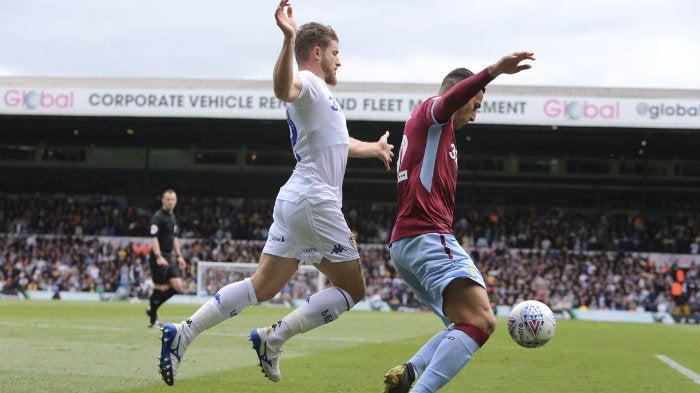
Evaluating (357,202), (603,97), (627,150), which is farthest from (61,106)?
(627,150)

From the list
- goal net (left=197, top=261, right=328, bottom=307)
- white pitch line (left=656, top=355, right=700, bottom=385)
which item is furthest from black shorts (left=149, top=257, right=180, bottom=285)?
goal net (left=197, top=261, right=328, bottom=307)

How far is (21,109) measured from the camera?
30594 mm

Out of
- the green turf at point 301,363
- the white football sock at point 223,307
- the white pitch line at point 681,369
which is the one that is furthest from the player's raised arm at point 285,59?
the white pitch line at point 681,369

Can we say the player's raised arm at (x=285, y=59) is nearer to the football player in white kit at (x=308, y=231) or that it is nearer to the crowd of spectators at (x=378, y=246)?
the football player in white kit at (x=308, y=231)

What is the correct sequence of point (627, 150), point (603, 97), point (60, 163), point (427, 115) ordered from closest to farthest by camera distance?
1. point (427, 115)
2. point (603, 97)
3. point (627, 150)
4. point (60, 163)

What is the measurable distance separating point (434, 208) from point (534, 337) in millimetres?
1248

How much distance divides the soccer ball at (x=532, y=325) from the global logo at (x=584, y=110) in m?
23.9

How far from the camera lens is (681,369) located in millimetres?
9812

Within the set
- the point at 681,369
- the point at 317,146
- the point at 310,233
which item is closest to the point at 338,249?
the point at 310,233

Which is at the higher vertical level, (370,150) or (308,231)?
(370,150)

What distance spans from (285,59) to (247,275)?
78.7ft

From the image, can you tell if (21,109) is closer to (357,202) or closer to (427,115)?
(357,202)

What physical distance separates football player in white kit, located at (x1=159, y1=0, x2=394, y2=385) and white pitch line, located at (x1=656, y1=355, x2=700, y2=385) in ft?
14.3

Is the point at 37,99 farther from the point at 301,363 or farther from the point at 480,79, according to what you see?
the point at 480,79
